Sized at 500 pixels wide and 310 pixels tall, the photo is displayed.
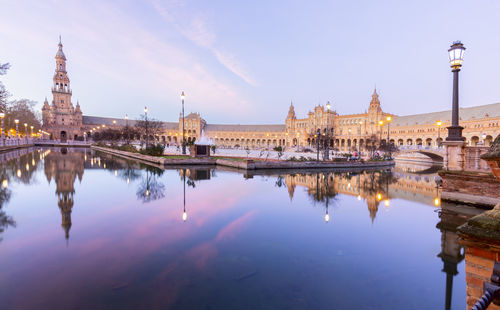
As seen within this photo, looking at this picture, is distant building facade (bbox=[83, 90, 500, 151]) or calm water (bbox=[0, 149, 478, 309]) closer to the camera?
calm water (bbox=[0, 149, 478, 309])

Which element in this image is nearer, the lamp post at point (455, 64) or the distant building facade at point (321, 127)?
the lamp post at point (455, 64)

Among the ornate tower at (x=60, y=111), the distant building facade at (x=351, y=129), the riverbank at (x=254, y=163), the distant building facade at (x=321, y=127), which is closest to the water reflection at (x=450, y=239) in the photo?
the riverbank at (x=254, y=163)

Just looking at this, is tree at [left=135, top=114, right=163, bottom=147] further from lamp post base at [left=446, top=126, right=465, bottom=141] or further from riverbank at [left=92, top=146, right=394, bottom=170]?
lamp post base at [left=446, top=126, right=465, bottom=141]

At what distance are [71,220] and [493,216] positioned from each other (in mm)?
9605

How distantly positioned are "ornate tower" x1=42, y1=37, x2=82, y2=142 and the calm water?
114m

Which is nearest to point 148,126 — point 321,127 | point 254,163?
point 254,163

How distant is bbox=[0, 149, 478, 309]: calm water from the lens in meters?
4.12

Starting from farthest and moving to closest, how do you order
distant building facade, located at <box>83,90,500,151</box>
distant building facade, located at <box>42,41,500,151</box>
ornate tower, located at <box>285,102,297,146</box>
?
ornate tower, located at <box>285,102,297,146</box>, distant building facade, located at <box>42,41,500,151</box>, distant building facade, located at <box>83,90,500,151</box>

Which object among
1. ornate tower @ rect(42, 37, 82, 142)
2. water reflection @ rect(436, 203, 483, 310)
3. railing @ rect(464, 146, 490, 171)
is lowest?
water reflection @ rect(436, 203, 483, 310)

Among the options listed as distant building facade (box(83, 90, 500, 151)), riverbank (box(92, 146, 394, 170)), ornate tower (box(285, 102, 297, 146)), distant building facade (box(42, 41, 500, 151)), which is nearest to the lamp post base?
riverbank (box(92, 146, 394, 170))

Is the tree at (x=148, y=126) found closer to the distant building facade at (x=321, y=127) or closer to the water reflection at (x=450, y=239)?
the distant building facade at (x=321, y=127)

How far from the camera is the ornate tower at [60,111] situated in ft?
327

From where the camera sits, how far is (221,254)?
18.7 ft

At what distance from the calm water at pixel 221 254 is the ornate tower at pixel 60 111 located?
4472 inches
